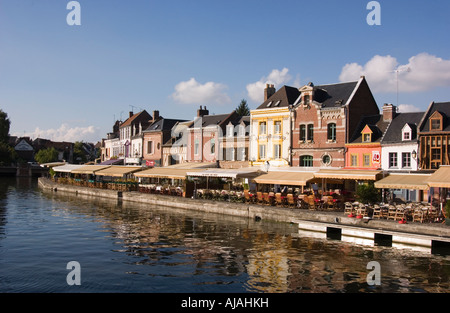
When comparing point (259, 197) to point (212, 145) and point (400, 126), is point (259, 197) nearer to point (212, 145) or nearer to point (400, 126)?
point (400, 126)

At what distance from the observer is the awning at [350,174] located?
26797 mm

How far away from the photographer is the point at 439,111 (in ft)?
109

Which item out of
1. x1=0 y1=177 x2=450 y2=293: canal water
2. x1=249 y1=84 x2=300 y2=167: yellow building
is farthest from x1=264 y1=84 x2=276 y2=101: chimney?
x1=0 y1=177 x2=450 y2=293: canal water

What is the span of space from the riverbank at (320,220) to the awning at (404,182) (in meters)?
2.51

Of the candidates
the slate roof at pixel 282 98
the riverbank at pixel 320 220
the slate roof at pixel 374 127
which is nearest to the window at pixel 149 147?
the slate roof at pixel 282 98

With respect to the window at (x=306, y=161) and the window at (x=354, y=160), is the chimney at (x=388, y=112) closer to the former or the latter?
the window at (x=354, y=160)

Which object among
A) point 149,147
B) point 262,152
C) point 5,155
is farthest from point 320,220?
point 5,155

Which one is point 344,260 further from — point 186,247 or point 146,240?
point 146,240

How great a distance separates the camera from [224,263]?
17.0 meters

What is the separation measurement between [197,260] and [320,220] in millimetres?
10110

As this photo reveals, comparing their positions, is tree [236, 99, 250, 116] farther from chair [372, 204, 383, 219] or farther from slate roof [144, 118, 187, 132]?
chair [372, 204, 383, 219]

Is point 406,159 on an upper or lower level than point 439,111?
lower

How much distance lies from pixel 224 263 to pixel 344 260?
5.00 m
